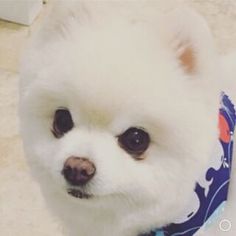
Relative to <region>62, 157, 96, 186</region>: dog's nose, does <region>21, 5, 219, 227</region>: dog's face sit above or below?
above

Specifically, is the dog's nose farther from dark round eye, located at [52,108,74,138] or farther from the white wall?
the white wall

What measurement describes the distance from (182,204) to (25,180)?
0.60 meters

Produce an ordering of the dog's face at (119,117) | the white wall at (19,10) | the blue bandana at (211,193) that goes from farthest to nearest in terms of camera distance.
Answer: the white wall at (19,10) → the blue bandana at (211,193) → the dog's face at (119,117)

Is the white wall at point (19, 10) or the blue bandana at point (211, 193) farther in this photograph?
the white wall at point (19, 10)

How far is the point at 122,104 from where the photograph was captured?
2.77ft

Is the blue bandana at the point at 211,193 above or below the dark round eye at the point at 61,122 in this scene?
below

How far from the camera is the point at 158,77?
2.84ft

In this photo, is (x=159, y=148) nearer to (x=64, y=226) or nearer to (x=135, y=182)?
(x=135, y=182)

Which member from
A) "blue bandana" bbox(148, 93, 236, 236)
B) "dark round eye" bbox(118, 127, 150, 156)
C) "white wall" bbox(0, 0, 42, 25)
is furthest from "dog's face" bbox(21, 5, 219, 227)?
"white wall" bbox(0, 0, 42, 25)

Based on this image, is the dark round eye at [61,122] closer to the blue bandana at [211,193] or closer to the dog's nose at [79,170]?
the dog's nose at [79,170]

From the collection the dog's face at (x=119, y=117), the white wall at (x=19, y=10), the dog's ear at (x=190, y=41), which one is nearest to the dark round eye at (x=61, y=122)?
the dog's face at (x=119, y=117)

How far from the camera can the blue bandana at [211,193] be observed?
101 cm

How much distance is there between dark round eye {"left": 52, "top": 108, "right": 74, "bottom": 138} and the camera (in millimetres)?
892

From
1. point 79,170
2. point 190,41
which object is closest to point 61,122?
point 79,170
